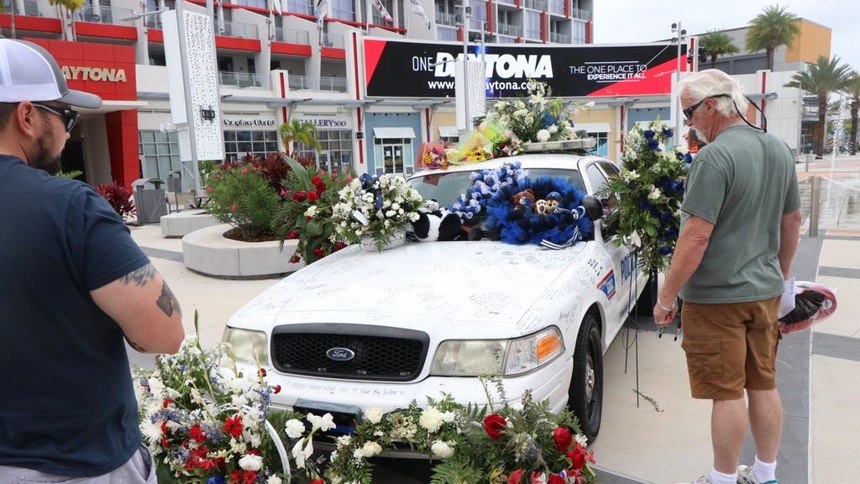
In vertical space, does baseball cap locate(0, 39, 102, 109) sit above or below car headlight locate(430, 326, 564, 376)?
above

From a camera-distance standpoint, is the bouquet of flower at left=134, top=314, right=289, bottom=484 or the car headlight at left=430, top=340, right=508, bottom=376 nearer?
the bouquet of flower at left=134, top=314, right=289, bottom=484

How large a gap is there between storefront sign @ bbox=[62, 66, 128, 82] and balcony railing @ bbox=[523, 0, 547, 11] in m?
41.5

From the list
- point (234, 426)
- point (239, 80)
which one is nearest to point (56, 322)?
point (234, 426)

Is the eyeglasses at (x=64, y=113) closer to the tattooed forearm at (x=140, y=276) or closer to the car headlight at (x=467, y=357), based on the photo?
the tattooed forearm at (x=140, y=276)

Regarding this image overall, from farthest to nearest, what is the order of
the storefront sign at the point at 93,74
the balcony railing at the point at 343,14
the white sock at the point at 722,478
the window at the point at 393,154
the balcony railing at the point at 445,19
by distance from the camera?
the balcony railing at the point at 445,19 → the balcony railing at the point at 343,14 → the window at the point at 393,154 → the storefront sign at the point at 93,74 → the white sock at the point at 722,478

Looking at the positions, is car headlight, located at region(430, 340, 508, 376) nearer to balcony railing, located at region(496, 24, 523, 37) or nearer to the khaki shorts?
the khaki shorts

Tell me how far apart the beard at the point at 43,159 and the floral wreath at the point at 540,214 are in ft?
9.69

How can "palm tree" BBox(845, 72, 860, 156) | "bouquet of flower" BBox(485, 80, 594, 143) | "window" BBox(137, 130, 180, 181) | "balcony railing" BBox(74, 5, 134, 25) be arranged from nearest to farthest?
"bouquet of flower" BBox(485, 80, 594, 143) → "window" BBox(137, 130, 180, 181) → "balcony railing" BBox(74, 5, 134, 25) → "palm tree" BBox(845, 72, 860, 156)

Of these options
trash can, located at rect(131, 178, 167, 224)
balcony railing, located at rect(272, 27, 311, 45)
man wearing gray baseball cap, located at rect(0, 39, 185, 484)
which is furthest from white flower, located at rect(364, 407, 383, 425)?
balcony railing, located at rect(272, 27, 311, 45)

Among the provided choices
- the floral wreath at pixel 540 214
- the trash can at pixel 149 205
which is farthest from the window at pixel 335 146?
the floral wreath at pixel 540 214

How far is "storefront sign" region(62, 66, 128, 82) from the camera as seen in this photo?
25.5 meters

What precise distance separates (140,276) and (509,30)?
59917mm

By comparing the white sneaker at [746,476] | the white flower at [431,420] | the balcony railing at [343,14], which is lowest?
the white sneaker at [746,476]
